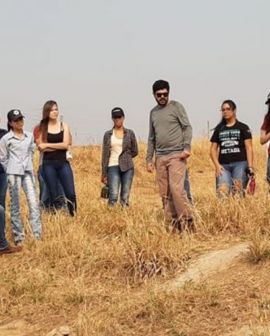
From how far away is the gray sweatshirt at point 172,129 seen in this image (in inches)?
275

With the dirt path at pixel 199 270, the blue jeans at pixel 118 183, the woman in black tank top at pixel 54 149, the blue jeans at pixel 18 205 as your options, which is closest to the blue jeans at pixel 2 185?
the blue jeans at pixel 18 205

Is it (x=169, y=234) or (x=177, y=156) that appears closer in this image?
(x=169, y=234)

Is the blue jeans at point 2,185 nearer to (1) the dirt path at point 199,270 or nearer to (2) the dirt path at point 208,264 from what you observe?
(1) the dirt path at point 199,270

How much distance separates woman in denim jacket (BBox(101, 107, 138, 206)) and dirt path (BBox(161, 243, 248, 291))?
8.44 ft

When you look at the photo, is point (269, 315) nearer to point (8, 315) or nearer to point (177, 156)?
point (8, 315)

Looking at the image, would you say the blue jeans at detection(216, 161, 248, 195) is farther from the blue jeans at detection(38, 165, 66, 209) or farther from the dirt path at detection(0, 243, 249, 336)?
the blue jeans at detection(38, 165, 66, 209)

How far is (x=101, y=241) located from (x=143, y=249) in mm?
1019

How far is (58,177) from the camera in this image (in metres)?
8.02

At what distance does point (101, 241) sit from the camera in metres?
7.00

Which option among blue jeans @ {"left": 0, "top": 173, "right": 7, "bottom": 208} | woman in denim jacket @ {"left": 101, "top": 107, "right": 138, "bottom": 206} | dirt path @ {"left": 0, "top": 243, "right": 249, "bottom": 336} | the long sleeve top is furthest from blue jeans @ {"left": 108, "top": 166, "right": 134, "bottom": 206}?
dirt path @ {"left": 0, "top": 243, "right": 249, "bottom": 336}

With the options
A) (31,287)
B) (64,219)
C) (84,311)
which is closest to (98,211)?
(64,219)

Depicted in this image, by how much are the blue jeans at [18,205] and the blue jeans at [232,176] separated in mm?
2174

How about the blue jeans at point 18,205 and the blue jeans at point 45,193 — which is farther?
the blue jeans at point 45,193

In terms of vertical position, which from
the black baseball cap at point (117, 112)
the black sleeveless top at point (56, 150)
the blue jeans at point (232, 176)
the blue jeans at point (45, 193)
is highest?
the black baseball cap at point (117, 112)
